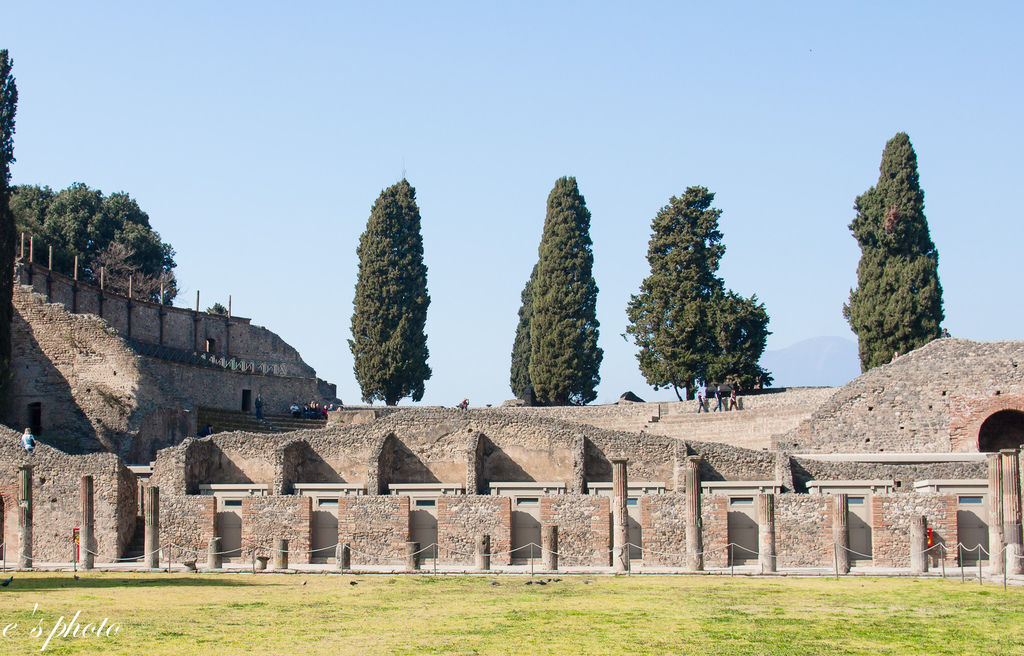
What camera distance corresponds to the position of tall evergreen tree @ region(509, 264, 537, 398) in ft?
194

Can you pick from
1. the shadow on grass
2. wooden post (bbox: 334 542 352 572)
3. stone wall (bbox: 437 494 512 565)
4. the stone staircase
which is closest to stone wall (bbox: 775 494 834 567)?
stone wall (bbox: 437 494 512 565)

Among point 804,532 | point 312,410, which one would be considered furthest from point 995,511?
point 312,410

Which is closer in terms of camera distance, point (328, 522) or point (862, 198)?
point (328, 522)

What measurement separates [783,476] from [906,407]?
305 inches

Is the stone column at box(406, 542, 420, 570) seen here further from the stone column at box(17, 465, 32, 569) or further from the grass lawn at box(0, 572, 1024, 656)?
the stone column at box(17, 465, 32, 569)

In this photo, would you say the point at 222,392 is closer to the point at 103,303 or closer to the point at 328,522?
the point at 103,303

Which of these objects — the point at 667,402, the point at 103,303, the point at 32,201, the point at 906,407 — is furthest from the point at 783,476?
the point at 32,201

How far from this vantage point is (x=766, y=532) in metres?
28.2

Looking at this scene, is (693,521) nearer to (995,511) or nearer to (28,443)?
(995,511)

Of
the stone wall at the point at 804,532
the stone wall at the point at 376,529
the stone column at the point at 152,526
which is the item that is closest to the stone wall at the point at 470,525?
the stone wall at the point at 376,529

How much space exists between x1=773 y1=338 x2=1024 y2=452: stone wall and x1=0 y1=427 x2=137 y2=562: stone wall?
60.4ft

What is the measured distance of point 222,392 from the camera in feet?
161

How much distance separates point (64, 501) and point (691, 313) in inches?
921

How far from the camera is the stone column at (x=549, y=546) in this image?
29000 millimetres
